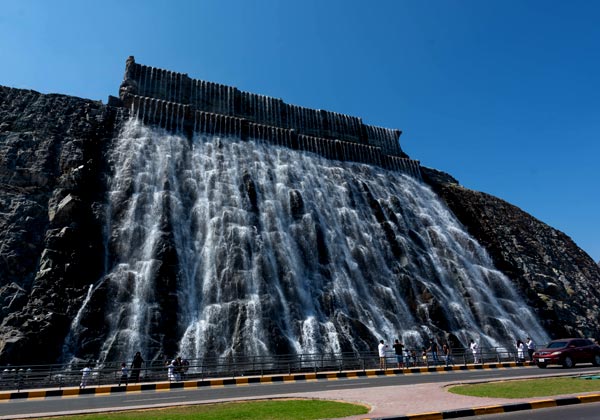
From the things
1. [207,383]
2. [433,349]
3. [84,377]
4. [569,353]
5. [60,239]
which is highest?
[60,239]

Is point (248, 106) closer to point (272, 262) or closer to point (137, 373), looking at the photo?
point (272, 262)

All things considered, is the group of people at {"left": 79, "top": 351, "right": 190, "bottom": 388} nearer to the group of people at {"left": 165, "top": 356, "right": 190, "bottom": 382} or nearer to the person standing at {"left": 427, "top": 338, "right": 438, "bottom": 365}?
the group of people at {"left": 165, "top": 356, "right": 190, "bottom": 382}

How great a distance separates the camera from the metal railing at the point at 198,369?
2000 centimetres

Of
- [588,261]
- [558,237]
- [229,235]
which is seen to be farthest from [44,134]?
[588,261]

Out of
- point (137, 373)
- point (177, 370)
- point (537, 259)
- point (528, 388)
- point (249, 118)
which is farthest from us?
point (537, 259)

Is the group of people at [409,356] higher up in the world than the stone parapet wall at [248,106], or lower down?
lower down

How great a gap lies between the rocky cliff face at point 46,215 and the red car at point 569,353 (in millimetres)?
27250

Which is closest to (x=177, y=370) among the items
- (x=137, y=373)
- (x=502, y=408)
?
(x=137, y=373)

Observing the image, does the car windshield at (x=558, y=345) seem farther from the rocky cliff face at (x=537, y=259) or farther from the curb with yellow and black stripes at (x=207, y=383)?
the rocky cliff face at (x=537, y=259)

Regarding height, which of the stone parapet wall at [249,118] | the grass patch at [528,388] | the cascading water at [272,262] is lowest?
the grass patch at [528,388]

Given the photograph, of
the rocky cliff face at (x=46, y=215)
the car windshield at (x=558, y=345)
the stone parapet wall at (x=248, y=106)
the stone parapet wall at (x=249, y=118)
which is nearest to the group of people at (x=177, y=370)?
the rocky cliff face at (x=46, y=215)

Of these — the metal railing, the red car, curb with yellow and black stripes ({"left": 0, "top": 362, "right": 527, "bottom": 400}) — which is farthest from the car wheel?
the metal railing

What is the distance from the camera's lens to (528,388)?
47.9 feet

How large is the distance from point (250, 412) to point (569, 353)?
20806mm
